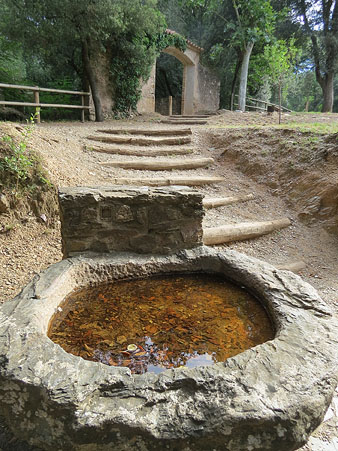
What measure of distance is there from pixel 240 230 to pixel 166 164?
2.41 meters

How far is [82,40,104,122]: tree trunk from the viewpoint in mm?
9672

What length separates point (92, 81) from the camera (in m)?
10.0

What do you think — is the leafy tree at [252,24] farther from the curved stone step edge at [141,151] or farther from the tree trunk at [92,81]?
the curved stone step edge at [141,151]

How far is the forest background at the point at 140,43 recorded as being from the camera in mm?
8539

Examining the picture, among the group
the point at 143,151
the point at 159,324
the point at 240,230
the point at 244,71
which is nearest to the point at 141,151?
the point at 143,151

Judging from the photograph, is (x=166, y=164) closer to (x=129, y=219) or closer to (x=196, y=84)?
(x=129, y=219)

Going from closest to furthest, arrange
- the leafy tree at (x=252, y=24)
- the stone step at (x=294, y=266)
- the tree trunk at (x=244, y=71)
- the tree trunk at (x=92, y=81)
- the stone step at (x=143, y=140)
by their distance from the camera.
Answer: the stone step at (x=294, y=266) < the stone step at (x=143, y=140) < the tree trunk at (x=92, y=81) < the leafy tree at (x=252, y=24) < the tree trunk at (x=244, y=71)

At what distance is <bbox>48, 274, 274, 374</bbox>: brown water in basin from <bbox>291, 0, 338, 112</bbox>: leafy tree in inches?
632

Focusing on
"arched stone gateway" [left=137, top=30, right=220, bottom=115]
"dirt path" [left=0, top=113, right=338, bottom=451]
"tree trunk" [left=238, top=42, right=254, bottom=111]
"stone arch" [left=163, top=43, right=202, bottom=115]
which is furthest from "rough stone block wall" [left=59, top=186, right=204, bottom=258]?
"stone arch" [left=163, top=43, right=202, bottom=115]

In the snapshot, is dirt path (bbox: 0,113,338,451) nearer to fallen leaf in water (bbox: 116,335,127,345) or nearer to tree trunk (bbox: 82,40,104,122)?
fallen leaf in water (bbox: 116,335,127,345)

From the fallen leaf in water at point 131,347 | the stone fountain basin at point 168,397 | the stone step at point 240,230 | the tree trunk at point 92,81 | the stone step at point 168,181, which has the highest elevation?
the tree trunk at point 92,81

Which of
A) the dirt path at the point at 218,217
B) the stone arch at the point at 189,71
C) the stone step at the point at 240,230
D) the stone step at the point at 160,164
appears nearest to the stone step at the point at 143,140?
the dirt path at the point at 218,217

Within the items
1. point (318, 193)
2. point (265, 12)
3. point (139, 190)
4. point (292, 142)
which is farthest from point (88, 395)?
point (265, 12)

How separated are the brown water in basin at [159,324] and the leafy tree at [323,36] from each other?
16.1 metres
